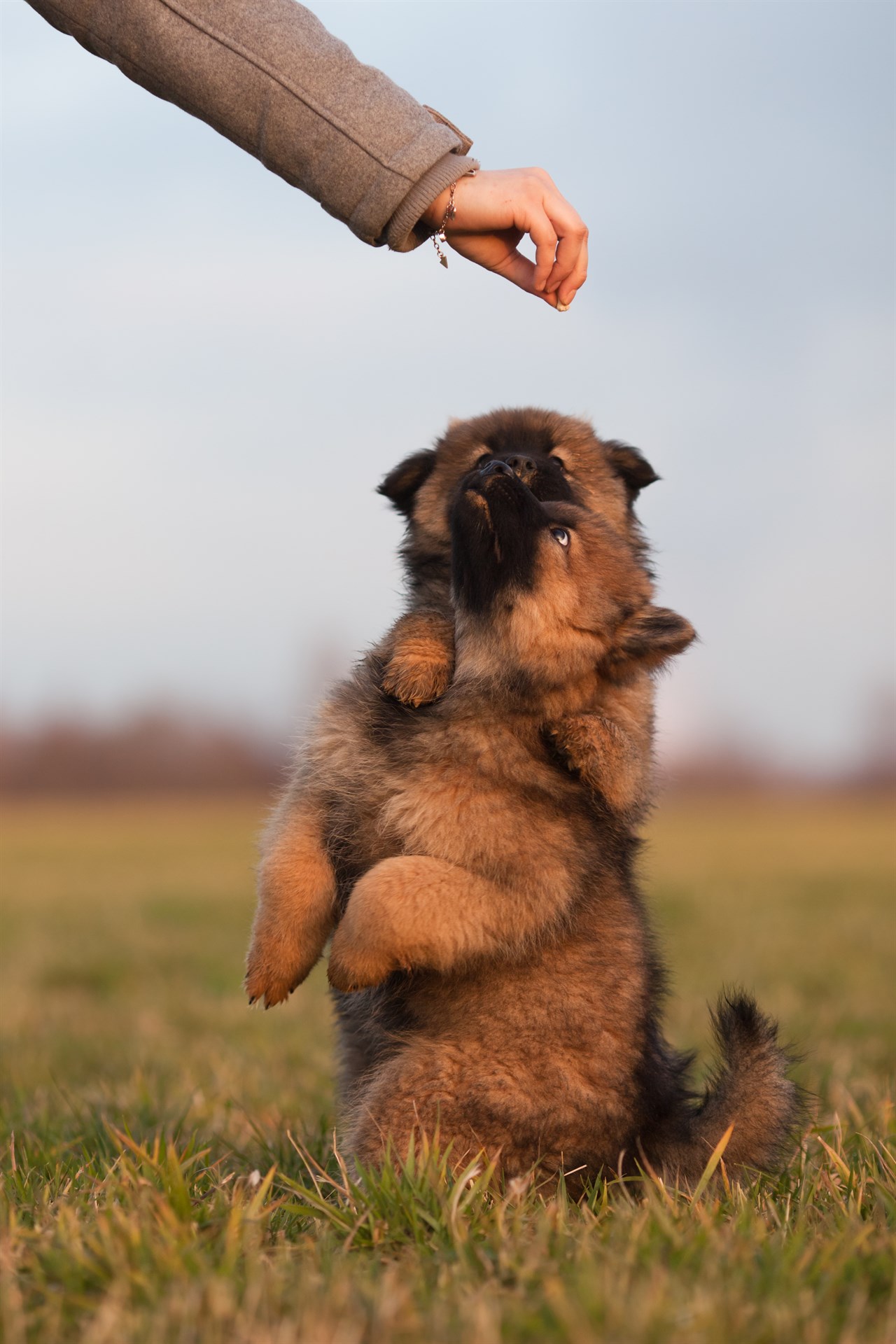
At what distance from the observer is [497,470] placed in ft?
10.8

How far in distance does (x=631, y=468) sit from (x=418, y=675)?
147 cm

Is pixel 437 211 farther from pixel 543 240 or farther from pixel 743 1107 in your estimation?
pixel 743 1107

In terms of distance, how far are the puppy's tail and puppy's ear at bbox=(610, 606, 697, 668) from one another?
2.83ft

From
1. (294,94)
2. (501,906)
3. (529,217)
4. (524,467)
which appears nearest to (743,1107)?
(501,906)

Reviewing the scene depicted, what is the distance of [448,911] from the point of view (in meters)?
2.76

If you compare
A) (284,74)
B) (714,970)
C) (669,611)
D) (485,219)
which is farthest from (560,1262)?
(714,970)

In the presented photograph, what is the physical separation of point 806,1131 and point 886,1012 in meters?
3.43

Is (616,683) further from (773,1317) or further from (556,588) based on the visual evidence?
(773,1317)

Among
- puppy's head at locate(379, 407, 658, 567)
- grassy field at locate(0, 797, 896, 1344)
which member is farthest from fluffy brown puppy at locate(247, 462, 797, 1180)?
puppy's head at locate(379, 407, 658, 567)

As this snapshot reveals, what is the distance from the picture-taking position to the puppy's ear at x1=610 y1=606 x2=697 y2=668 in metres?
3.09

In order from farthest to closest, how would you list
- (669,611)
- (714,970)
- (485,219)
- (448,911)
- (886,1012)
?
(714,970) → (886,1012) → (669,611) → (485,219) → (448,911)

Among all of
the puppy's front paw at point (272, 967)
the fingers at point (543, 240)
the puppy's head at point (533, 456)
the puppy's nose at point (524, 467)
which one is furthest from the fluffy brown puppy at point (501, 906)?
the puppy's head at point (533, 456)

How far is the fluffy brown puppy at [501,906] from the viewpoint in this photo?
2775mm

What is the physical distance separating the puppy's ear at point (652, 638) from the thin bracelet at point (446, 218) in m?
0.97
